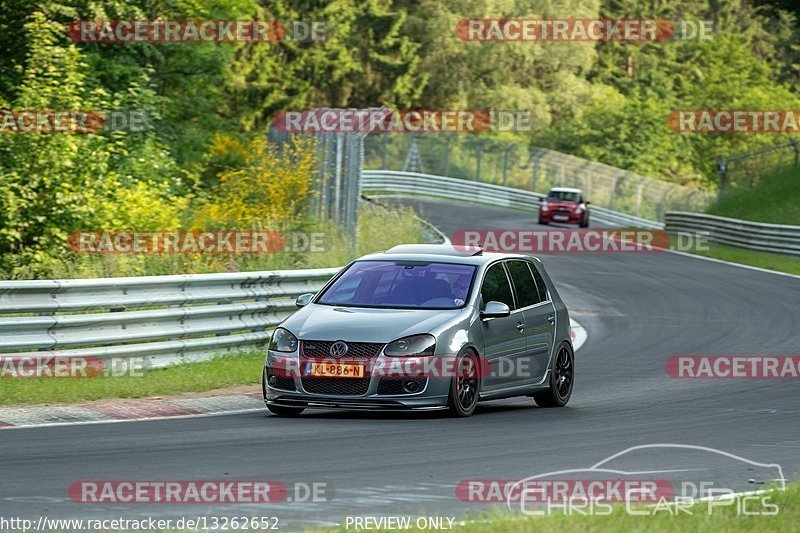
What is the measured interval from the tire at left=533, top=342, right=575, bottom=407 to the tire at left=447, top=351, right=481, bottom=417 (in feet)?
4.80

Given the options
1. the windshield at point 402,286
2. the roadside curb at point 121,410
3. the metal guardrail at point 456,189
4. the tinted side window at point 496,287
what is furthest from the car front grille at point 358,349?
the metal guardrail at point 456,189

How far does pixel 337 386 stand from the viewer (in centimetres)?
1223

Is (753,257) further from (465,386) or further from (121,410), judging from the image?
(121,410)

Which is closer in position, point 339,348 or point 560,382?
point 339,348

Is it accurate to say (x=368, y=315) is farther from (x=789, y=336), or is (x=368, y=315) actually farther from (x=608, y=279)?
(x=608, y=279)

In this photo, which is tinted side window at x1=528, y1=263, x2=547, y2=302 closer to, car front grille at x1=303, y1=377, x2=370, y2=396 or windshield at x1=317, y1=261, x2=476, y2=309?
windshield at x1=317, y1=261, x2=476, y2=309

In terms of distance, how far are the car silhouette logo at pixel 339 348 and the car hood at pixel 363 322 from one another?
0.15ft

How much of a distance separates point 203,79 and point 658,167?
155ft

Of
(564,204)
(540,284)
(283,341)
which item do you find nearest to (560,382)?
(540,284)

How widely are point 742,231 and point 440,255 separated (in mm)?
30177

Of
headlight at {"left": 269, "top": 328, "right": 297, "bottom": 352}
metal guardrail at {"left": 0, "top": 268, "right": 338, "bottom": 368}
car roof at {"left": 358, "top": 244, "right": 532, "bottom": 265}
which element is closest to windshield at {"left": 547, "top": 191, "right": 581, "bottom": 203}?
metal guardrail at {"left": 0, "top": 268, "right": 338, "bottom": 368}

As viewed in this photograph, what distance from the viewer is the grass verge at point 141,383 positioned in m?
12.8

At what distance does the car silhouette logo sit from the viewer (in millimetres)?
12234

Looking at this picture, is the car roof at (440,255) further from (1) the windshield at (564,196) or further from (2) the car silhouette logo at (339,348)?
(1) the windshield at (564,196)
